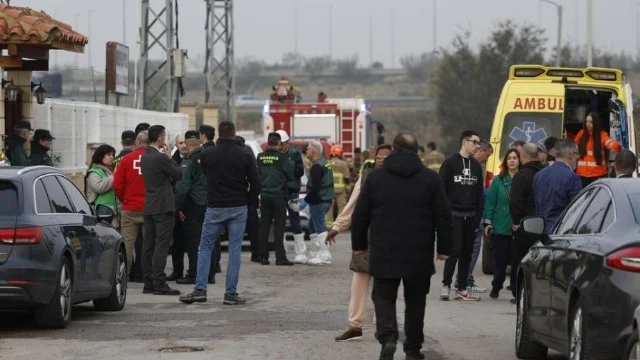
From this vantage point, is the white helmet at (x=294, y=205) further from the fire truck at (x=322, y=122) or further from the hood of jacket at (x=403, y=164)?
the fire truck at (x=322, y=122)

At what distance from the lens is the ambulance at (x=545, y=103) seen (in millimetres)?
21578

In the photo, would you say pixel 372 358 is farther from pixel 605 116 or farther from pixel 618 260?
pixel 605 116

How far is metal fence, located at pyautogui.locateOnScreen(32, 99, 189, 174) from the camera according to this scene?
949 inches

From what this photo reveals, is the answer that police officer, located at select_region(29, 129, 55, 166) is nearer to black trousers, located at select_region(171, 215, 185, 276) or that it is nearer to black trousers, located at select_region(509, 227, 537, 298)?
black trousers, located at select_region(171, 215, 185, 276)

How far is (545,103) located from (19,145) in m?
7.69

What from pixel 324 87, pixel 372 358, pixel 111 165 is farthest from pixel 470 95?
pixel 324 87

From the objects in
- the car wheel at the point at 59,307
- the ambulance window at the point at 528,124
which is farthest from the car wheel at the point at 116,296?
the ambulance window at the point at 528,124

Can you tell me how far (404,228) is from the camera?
10.9 metres

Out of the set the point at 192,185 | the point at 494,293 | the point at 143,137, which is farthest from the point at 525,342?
the point at 192,185

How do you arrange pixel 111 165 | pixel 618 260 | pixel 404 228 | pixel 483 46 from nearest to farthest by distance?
pixel 618 260
pixel 404 228
pixel 111 165
pixel 483 46

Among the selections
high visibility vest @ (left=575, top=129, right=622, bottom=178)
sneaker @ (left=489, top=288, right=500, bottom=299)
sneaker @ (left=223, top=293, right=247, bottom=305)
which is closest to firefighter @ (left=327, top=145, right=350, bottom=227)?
high visibility vest @ (left=575, top=129, right=622, bottom=178)

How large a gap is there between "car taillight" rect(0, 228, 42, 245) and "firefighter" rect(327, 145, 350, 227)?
17.3 m

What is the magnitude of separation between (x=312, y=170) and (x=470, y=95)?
182 ft

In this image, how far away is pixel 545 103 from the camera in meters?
21.8
